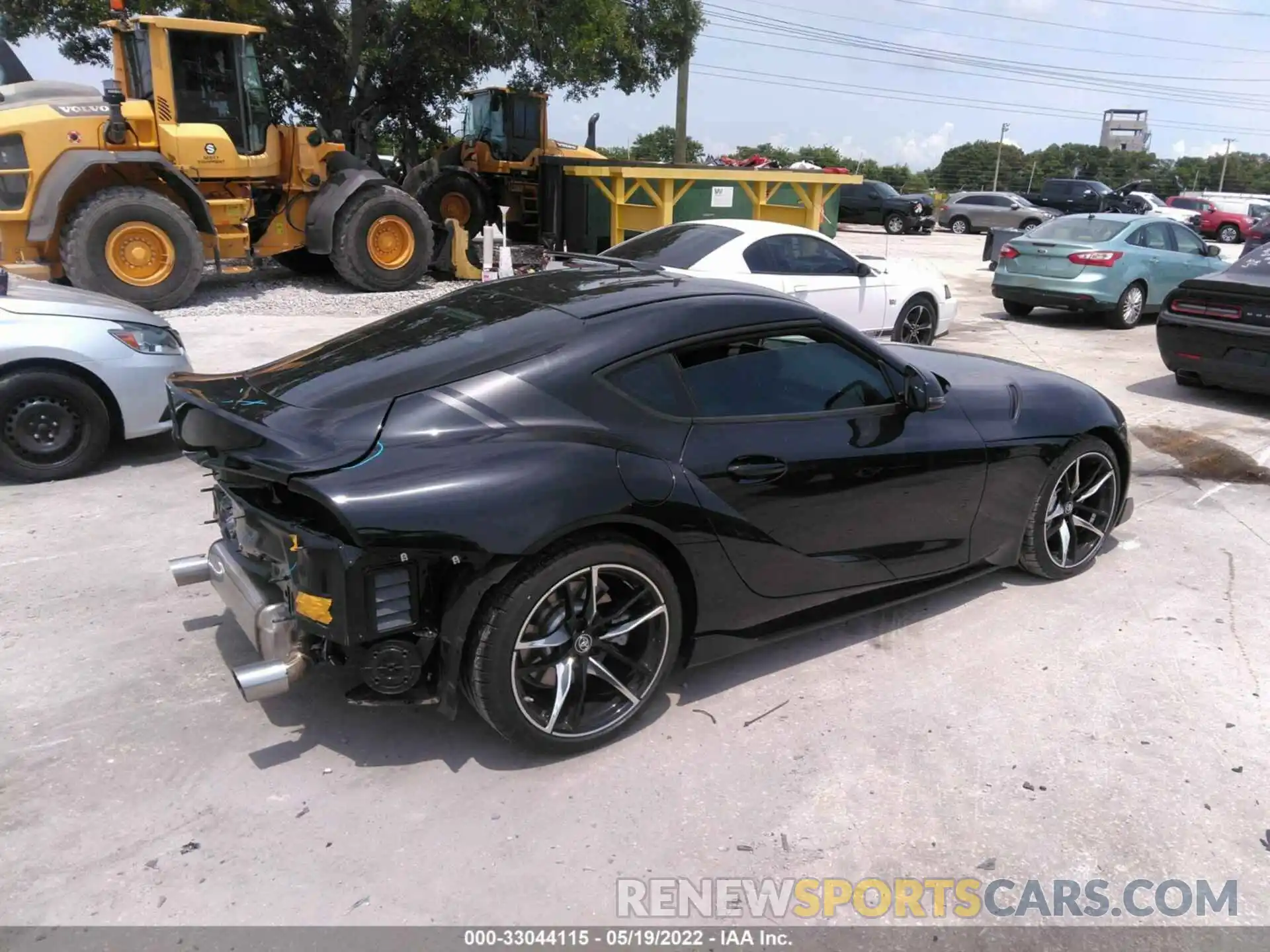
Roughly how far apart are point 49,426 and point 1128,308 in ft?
40.6

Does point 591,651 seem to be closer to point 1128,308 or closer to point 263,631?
point 263,631

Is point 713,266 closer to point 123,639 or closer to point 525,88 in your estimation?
point 123,639

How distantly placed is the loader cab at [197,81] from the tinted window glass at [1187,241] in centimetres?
1216

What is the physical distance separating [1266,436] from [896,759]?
243 inches

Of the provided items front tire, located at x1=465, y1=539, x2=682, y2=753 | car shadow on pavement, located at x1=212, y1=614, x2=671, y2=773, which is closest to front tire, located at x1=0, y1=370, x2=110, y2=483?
car shadow on pavement, located at x1=212, y1=614, x2=671, y2=773

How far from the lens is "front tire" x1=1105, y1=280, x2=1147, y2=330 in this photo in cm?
1261

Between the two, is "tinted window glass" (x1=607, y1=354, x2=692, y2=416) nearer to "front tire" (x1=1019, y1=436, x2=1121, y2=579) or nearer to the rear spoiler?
"front tire" (x1=1019, y1=436, x2=1121, y2=579)

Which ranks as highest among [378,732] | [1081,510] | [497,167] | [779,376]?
[497,167]

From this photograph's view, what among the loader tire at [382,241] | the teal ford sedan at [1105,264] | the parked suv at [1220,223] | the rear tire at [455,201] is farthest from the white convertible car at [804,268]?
the parked suv at [1220,223]

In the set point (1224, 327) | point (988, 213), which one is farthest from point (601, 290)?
point (988, 213)

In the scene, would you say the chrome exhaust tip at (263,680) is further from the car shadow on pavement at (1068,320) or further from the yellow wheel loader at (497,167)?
the yellow wheel loader at (497,167)

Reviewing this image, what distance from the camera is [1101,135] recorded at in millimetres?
79375

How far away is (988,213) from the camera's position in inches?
1266

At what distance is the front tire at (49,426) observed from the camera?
18.5 feet
